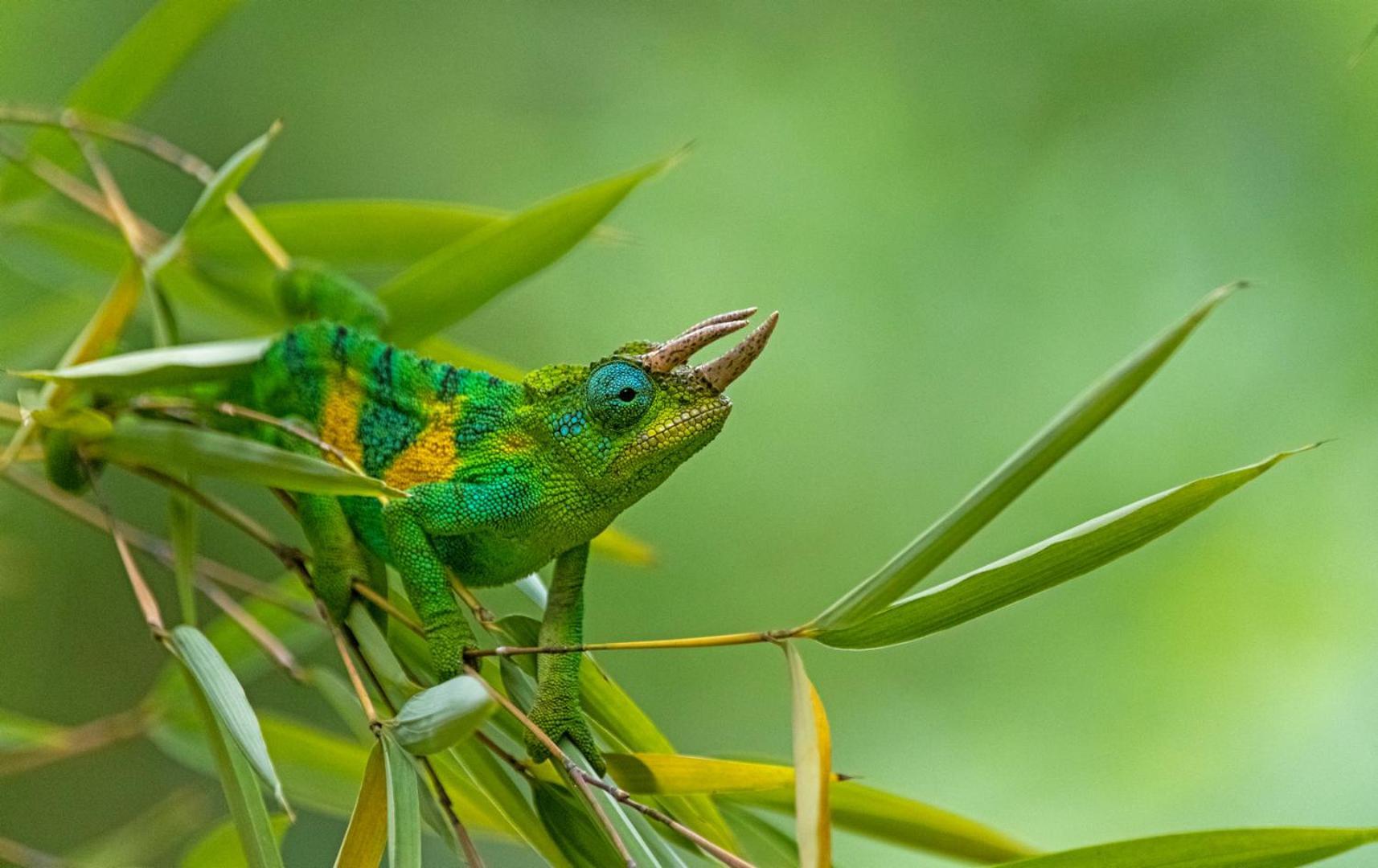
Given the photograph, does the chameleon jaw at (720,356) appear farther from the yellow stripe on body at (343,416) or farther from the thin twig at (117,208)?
the thin twig at (117,208)

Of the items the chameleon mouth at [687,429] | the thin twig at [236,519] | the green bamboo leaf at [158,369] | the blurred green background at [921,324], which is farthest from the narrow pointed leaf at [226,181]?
the blurred green background at [921,324]

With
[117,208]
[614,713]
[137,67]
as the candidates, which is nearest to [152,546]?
[117,208]

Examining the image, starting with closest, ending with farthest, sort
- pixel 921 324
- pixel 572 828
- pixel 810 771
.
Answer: pixel 810 771, pixel 572 828, pixel 921 324

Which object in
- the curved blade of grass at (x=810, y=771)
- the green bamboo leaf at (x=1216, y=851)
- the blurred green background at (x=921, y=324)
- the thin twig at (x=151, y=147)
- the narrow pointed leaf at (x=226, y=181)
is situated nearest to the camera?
the curved blade of grass at (x=810, y=771)

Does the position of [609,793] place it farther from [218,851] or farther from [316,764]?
[218,851]

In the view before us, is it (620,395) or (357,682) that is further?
(620,395)
